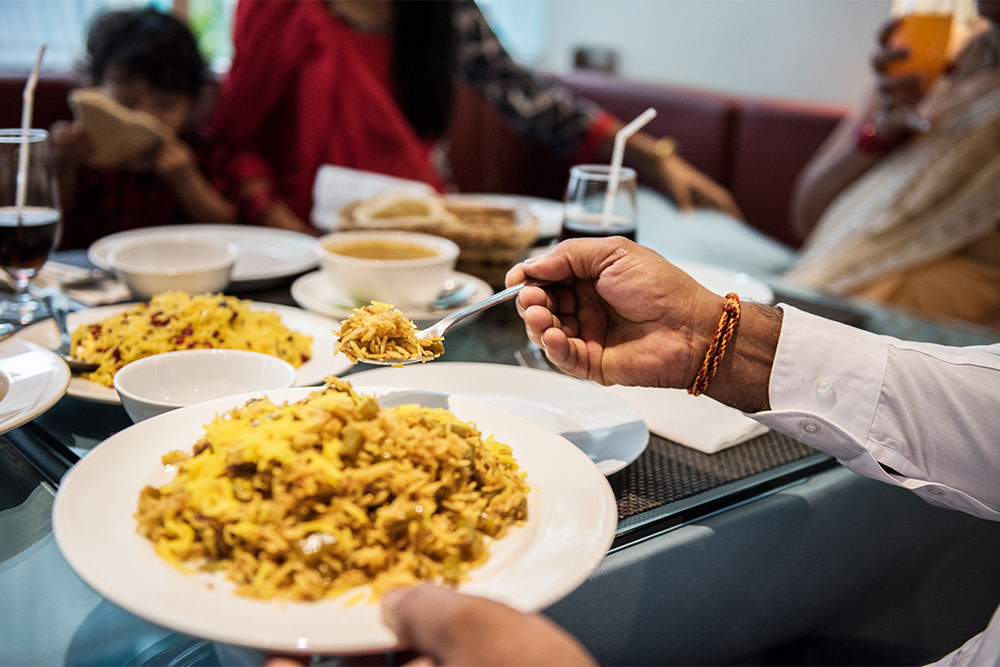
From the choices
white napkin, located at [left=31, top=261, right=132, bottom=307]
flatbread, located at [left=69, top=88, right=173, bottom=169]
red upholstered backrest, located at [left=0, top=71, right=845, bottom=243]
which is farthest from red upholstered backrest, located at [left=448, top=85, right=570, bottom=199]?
white napkin, located at [left=31, top=261, right=132, bottom=307]

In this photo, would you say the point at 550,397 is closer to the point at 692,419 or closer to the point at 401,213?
the point at 692,419

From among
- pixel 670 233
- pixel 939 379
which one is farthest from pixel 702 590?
pixel 670 233

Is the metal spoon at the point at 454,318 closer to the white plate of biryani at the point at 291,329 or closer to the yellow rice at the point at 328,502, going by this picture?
the white plate of biryani at the point at 291,329

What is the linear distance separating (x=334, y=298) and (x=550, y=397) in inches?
20.8

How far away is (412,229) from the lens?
1.54 meters

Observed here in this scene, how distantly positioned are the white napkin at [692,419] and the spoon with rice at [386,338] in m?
0.27

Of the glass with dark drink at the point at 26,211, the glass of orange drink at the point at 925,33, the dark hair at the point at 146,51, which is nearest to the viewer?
the glass with dark drink at the point at 26,211

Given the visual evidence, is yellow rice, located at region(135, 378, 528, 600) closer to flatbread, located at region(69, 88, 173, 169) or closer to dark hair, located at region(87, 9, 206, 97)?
flatbread, located at region(69, 88, 173, 169)

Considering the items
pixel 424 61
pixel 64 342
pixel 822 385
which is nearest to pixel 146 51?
pixel 424 61

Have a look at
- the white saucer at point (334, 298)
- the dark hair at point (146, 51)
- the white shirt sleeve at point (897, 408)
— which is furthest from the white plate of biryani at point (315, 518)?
the dark hair at point (146, 51)

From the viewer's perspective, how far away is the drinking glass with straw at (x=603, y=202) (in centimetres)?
130

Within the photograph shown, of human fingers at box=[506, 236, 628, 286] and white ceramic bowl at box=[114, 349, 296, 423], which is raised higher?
human fingers at box=[506, 236, 628, 286]

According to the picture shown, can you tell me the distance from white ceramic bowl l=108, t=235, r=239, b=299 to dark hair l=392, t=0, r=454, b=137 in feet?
5.43

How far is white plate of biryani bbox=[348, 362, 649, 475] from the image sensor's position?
0.91m
